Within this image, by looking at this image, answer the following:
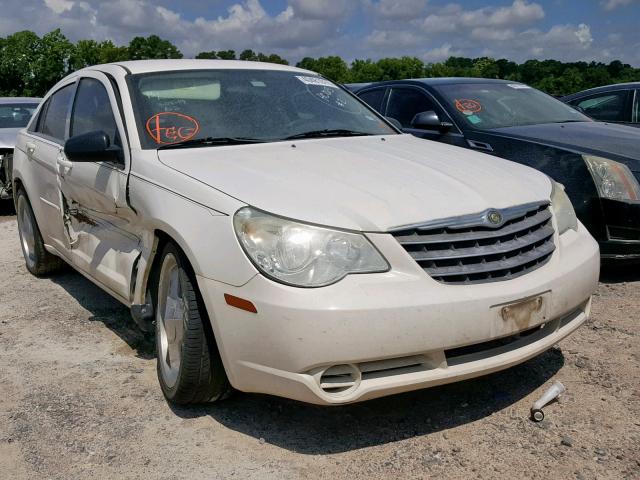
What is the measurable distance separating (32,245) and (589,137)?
4.42m

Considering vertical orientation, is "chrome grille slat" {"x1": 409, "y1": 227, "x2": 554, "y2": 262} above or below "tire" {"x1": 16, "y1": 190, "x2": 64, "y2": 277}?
above

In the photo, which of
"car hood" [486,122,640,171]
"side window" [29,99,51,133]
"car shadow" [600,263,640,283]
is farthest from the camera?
"side window" [29,99,51,133]

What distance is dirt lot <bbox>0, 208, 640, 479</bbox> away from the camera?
281 cm

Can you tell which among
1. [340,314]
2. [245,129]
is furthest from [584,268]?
[245,129]

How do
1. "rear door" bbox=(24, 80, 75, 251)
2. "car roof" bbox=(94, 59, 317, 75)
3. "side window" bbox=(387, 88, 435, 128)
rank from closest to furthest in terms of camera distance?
1. "car roof" bbox=(94, 59, 317, 75)
2. "rear door" bbox=(24, 80, 75, 251)
3. "side window" bbox=(387, 88, 435, 128)

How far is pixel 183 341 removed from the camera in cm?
312

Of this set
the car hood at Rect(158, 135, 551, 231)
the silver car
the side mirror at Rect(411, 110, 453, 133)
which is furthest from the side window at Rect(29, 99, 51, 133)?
the silver car

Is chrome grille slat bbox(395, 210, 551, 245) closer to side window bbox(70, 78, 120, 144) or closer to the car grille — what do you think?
the car grille

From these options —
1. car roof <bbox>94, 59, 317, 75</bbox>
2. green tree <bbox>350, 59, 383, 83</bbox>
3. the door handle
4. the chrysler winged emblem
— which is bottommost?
Result: green tree <bbox>350, 59, 383, 83</bbox>

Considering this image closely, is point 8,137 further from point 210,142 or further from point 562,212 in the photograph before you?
point 562,212

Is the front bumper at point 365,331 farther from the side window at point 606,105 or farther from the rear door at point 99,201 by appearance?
the side window at point 606,105

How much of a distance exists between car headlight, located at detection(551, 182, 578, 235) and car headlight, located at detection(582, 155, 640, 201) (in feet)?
4.85

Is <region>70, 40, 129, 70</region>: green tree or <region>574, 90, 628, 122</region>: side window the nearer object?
<region>574, 90, 628, 122</region>: side window

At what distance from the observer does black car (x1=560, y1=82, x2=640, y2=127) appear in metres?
7.64
